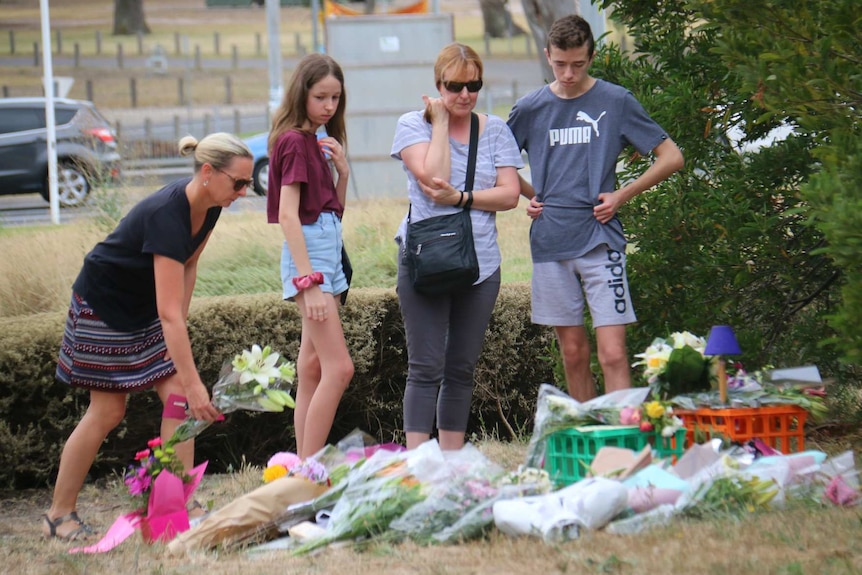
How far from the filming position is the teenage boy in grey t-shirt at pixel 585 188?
4727 millimetres

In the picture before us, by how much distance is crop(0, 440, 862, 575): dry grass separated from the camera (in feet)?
11.3

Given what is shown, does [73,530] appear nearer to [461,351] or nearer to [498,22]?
[461,351]

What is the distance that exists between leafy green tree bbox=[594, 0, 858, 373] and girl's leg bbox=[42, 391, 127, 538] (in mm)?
2401

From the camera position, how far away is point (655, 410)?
429 cm

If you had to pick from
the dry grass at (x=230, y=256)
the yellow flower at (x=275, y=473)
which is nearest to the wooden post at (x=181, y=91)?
the dry grass at (x=230, y=256)

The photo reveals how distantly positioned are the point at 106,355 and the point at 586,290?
6.54 ft

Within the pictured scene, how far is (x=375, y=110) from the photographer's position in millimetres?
15461

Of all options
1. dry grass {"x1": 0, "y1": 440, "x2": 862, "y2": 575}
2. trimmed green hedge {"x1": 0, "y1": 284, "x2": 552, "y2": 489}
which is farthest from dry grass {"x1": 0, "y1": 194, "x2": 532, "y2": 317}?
dry grass {"x1": 0, "y1": 440, "x2": 862, "y2": 575}

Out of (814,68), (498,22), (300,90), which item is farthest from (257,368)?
(498,22)

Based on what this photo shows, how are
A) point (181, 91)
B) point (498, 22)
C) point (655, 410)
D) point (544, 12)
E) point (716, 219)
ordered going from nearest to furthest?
point (655, 410) < point (716, 219) < point (544, 12) < point (181, 91) < point (498, 22)

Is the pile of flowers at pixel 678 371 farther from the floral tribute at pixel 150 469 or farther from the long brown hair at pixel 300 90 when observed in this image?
the floral tribute at pixel 150 469

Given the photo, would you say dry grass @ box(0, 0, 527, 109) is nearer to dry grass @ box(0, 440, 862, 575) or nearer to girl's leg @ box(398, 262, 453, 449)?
girl's leg @ box(398, 262, 453, 449)

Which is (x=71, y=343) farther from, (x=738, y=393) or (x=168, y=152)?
(x=168, y=152)

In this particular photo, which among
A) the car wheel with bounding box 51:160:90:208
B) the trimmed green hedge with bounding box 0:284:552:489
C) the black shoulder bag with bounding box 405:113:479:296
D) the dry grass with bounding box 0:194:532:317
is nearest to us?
the black shoulder bag with bounding box 405:113:479:296
